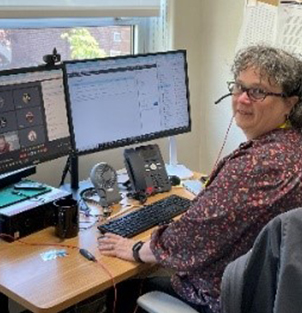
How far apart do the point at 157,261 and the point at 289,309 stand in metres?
0.72

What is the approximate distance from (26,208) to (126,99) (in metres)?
0.65

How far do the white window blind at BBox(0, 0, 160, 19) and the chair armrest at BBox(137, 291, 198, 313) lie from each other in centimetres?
114

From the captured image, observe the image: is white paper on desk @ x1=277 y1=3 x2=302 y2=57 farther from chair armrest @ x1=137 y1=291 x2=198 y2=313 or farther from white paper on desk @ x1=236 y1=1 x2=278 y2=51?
chair armrest @ x1=137 y1=291 x2=198 y2=313

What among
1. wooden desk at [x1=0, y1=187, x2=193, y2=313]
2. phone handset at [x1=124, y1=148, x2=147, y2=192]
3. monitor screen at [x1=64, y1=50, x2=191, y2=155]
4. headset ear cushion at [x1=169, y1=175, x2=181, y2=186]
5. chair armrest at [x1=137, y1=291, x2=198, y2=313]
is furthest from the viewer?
headset ear cushion at [x1=169, y1=175, x2=181, y2=186]

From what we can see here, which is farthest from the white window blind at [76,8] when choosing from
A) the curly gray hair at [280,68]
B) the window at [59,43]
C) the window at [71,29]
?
the curly gray hair at [280,68]

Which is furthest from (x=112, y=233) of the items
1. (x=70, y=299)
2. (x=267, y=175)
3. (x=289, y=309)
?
(x=289, y=309)

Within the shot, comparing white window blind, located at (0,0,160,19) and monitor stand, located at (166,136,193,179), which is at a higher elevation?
white window blind, located at (0,0,160,19)

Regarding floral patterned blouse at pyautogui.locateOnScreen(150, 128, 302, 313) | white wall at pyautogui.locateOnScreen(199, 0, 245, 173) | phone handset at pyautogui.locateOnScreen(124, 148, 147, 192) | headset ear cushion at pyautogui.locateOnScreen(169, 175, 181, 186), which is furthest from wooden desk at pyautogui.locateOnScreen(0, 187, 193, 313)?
white wall at pyautogui.locateOnScreen(199, 0, 245, 173)

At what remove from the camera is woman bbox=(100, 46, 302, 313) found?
158cm

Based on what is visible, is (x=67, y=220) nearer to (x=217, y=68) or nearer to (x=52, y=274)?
(x=52, y=274)

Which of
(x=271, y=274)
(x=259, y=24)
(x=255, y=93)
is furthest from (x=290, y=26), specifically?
(x=271, y=274)

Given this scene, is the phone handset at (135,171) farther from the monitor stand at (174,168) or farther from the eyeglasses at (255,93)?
the eyeglasses at (255,93)

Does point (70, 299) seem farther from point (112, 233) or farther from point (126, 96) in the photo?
point (126, 96)

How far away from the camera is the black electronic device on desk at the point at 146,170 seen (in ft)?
7.34
